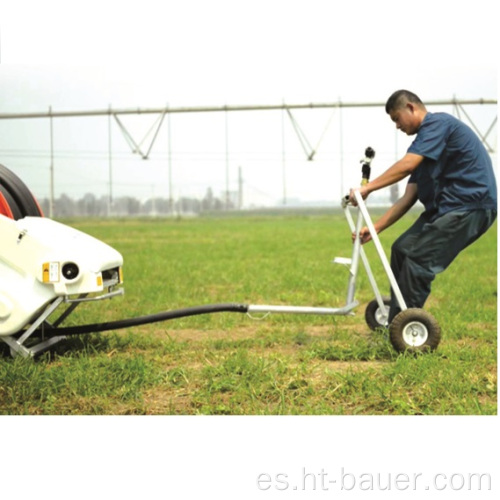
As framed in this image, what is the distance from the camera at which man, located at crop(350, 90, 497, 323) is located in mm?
3764

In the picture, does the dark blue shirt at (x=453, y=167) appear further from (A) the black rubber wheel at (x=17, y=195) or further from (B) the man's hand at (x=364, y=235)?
(A) the black rubber wheel at (x=17, y=195)

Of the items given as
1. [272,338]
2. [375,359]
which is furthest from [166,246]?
[375,359]

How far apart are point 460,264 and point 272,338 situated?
4.72m

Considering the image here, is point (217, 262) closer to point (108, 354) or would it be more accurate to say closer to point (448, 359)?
point (108, 354)

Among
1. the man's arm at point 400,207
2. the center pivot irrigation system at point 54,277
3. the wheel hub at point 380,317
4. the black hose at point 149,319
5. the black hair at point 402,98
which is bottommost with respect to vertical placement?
the wheel hub at point 380,317

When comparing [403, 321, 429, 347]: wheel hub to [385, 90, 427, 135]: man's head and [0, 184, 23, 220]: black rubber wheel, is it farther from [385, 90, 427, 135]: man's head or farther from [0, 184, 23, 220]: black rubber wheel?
[0, 184, 23, 220]: black rubber wheel

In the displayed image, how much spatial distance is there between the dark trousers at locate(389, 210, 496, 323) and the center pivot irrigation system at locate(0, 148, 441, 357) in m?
0.12

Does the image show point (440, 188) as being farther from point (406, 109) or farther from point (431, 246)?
point (406, 109)

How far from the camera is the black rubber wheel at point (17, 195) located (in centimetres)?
Answer: 380

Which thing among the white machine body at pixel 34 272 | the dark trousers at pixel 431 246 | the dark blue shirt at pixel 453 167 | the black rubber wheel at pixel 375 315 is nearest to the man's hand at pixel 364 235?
the dark trousers at pixel 431 246

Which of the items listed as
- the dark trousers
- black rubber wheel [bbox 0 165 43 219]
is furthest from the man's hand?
black rubber wheel [bbox 0 165 43 219]

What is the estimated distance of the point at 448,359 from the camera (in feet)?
12.0

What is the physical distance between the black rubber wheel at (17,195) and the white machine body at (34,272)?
0.24m

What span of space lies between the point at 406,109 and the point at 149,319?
5.81 ft
